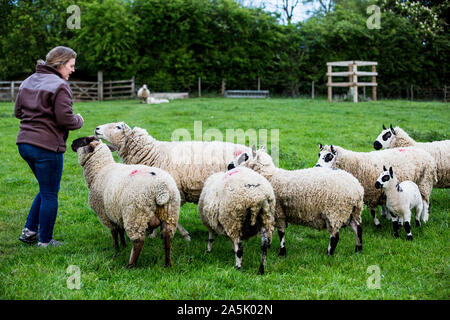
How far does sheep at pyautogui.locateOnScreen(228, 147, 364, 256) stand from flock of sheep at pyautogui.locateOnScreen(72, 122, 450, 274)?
0.01 m

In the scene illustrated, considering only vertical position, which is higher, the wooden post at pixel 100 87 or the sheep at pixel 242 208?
the wooden post at pixel 100 87

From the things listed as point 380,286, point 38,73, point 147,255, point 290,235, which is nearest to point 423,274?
point 380,286

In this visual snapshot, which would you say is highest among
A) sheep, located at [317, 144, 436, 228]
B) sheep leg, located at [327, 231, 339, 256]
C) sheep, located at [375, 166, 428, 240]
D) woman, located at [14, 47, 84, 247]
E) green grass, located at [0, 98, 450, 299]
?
woman, located at [14, 47, 84, 247]

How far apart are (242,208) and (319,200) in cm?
109

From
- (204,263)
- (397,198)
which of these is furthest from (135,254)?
(397,198)

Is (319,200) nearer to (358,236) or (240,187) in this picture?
(358,236)

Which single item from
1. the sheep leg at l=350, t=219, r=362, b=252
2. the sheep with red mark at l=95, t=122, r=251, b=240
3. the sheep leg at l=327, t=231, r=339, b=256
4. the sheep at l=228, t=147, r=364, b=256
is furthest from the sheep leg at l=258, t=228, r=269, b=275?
the sheep with red mark at l=95, t=122, r=251, b=240

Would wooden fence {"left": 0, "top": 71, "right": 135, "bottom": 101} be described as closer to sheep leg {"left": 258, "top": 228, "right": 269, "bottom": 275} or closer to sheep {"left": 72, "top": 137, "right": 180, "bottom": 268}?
sheep {"left": 72, "top": 137, "right": 180, "bottom": 268}

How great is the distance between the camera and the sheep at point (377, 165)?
21.1 feet

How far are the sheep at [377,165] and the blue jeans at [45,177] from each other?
3.64m

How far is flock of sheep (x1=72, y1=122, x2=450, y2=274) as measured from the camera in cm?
462

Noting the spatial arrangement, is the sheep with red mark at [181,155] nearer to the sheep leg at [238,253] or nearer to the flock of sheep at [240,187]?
the flock of sheep at [240,187]

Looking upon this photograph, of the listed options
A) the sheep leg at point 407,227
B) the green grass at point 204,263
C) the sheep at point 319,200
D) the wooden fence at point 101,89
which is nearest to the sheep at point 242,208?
the green grass at point 204,263

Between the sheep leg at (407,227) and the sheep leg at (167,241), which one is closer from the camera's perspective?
the sheep leg at (167,241)
